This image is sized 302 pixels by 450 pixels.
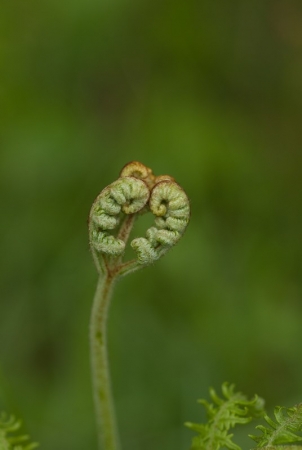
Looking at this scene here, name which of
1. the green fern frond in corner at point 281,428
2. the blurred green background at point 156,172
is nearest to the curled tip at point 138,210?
the green fern frond in corner at point 281,428

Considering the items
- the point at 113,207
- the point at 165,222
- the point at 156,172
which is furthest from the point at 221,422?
the point at 156,172

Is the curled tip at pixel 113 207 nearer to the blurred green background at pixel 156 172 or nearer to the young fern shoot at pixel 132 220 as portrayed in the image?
the young fern shoot at pixel 132 220

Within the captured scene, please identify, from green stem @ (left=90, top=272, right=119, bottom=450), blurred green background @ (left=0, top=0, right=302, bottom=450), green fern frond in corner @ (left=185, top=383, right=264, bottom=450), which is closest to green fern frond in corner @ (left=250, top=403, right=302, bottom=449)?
green fern frond in corner @ (left=185, top=383, right=264, bottom=450)

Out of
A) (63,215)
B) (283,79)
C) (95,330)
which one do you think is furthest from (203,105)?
(95,330)

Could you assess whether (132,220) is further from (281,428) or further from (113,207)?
(281,428)

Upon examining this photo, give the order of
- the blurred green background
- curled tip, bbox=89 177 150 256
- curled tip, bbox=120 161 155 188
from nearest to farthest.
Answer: curled tip, bbox=89 177 150 256 < curled tip, bbox=120 161 155 188 < the blurred green background

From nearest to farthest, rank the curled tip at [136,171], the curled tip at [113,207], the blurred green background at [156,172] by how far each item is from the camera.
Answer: the curled tip at [113,207]
the curled tip at [136,171]
the blurred green background at [156,172]

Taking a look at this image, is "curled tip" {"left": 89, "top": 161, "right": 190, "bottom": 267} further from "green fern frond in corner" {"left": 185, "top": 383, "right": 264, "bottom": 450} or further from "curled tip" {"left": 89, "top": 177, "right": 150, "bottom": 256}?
"green fern frond in corner" {"left": 185, "top": 383, "right": 264, "bottom": 450}
